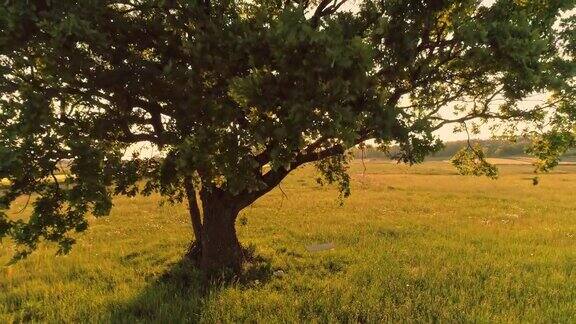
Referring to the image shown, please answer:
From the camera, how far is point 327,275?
1416 centimetres

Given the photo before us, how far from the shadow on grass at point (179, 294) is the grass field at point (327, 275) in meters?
0.04

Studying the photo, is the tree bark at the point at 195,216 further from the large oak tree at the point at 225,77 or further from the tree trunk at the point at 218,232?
the large oak tree at the point at 225,77

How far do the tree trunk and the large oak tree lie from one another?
3561 millimetres

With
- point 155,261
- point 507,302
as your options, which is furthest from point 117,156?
point 507,302

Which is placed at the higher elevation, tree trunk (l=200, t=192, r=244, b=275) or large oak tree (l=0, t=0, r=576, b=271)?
large oak tree (l=0, t=0, r=576, b=271)

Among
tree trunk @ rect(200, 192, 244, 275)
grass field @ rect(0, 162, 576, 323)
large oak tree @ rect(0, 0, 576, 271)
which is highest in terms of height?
large oak tree @ rect(0, 0, 576, 271)

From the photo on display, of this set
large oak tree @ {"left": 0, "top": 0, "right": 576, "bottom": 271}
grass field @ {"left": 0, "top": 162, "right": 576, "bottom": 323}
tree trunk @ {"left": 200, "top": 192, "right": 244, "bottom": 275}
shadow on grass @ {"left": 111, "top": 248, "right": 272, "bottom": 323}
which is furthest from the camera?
tree trunk @ {"left": 200, "top": 192, "right": 244, "bottom": 275}

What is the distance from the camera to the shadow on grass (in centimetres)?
1078

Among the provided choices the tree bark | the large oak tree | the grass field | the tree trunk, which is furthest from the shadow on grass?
the large oak tree

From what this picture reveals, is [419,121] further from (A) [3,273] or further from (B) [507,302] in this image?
(A) [3,273]

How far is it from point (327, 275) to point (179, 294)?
15.4 feet

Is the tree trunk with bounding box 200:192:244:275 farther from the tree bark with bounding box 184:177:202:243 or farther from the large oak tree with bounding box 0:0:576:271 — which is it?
the large oak tree with bounding box 0:0:576:271

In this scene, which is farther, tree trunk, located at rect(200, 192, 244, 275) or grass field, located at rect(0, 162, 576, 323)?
tree trunk, located at rect(200, 192, 244, 275)

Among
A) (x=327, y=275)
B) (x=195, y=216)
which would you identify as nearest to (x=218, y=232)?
(x=195, y=216)
